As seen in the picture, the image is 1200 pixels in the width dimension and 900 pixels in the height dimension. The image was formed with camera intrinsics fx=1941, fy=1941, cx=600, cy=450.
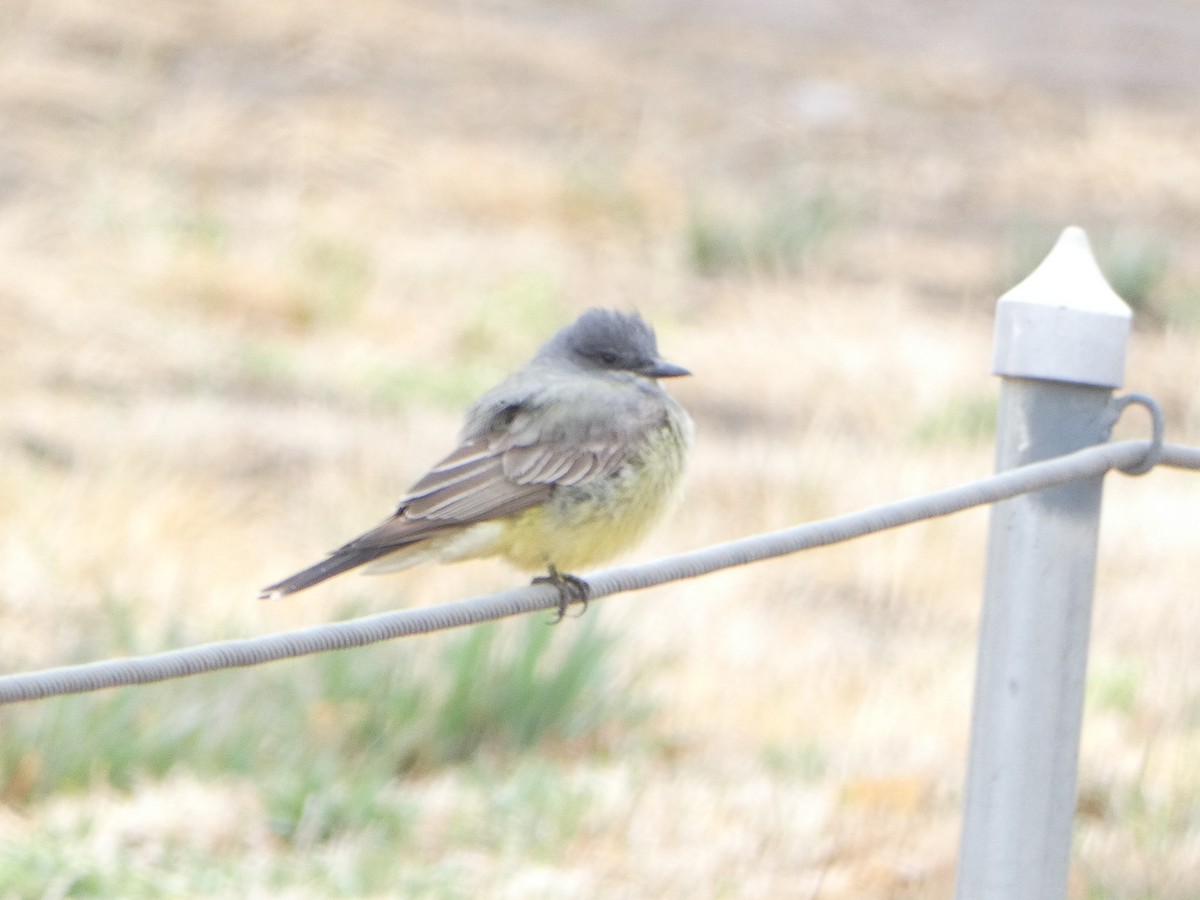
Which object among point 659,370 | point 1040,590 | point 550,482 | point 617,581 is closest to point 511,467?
point 550,482

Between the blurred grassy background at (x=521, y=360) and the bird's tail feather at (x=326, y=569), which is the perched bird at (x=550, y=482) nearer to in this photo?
the bird's tail feather at (x=326, y=569)

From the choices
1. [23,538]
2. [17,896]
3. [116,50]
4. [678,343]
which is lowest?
[17,896]

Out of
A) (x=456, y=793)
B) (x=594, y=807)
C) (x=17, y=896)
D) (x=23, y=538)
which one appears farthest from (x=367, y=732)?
Result: (x=23, y=538)

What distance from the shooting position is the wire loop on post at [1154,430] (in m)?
2.76

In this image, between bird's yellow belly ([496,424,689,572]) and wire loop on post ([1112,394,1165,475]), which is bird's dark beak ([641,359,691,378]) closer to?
bird's yellow belly ([496,424,689,572])

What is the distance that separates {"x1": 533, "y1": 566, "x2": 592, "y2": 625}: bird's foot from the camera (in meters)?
3.47

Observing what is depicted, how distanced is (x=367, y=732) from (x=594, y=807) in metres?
0.83

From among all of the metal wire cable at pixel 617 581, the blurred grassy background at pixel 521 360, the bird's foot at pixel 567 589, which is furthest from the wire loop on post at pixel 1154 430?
the blurred grassy background at pixel 521 360

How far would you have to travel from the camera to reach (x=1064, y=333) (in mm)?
2646

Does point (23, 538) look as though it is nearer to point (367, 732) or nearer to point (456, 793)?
point (367, 732)

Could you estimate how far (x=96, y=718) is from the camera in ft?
17.5

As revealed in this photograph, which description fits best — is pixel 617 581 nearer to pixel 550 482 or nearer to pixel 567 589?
pixel 567 589

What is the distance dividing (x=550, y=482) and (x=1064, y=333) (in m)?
1.31

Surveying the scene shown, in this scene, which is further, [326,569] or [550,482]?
[550,482]
